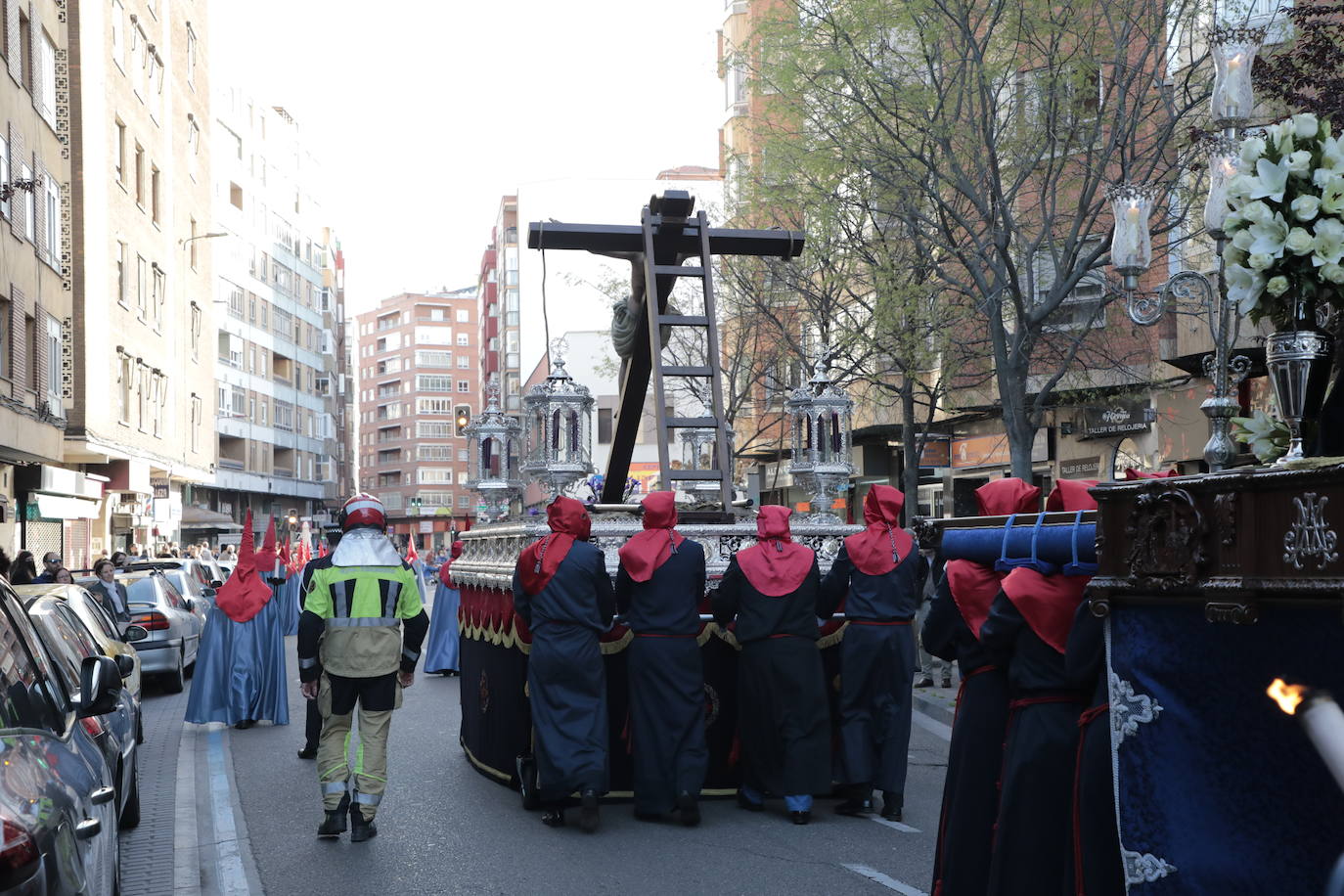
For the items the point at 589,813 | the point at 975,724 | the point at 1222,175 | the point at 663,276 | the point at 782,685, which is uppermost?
the point at 663,276

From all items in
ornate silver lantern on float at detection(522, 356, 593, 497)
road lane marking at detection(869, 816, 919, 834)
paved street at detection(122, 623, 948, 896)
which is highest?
ornate silver lantern on float at detection(522, 356, 593, 497)

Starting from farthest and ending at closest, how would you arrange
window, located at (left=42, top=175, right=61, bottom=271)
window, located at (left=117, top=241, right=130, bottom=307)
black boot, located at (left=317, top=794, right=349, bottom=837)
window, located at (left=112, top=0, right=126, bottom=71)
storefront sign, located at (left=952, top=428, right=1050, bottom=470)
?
window, located at (left=117, top=241, right=130, bottom=307), window, located at (left=112, top=0, right=126, bottom=71), storefront sign, located at (left=952, top=428, right=1050, bottom=470), window, located at (left=42, top=175, right=61, bottom=271), black boot, located at (left=317, top=794, right=349, bottom=837)

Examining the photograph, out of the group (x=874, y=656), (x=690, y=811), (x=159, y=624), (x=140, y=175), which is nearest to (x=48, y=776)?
(x=690, y=811)

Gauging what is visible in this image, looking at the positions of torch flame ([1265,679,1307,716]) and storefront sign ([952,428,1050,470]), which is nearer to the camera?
torch flame ([1265,679,1307,716])

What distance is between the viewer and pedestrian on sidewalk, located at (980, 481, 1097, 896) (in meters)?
4.49

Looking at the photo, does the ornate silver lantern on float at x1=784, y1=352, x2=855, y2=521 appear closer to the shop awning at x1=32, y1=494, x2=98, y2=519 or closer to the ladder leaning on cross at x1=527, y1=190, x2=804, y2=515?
the ladder leaning on cross at x1=527, y1=190, x2=804, y2=515

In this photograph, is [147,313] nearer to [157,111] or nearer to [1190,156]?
[157,111]

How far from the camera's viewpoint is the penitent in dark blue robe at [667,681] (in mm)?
8906

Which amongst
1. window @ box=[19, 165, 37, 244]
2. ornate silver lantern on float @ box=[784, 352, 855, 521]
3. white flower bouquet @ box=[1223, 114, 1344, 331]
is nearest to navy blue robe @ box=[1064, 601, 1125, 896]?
white flower bouquet @ box=[1223, 114, 1344, 331]

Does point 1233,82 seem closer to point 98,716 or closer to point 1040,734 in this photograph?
point 1040,734

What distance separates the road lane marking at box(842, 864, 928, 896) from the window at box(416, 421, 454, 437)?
449 feet

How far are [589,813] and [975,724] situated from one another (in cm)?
423

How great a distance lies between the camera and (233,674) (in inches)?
561

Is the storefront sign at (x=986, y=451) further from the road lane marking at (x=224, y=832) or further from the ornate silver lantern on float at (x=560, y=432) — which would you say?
the road lane marking at (x=224, y=832)
